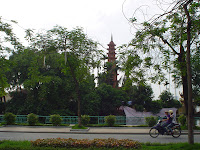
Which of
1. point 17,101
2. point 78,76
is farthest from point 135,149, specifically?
point 17,101

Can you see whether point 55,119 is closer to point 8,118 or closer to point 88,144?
point 8,118

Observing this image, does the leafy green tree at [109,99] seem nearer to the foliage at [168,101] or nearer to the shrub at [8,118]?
the foliage at [168,101]

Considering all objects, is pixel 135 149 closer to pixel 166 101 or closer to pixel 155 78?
pixel 155 78

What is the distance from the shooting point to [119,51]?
31.4 feet

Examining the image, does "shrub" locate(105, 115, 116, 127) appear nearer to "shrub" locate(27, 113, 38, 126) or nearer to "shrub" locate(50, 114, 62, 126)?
"shrub" locate(50, 114, 62, 126)

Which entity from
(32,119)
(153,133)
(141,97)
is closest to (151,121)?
(153,133)

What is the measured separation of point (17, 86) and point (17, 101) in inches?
103

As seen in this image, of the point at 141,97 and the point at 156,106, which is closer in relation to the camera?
the point at 156,106

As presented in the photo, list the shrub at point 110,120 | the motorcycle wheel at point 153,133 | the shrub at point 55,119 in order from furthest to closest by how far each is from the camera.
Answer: the shrub at point 55,119, the shrub at point 110,120, the motorcycle wheel at point 153,133

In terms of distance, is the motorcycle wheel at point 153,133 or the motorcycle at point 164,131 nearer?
the motorcycle at point 164,131

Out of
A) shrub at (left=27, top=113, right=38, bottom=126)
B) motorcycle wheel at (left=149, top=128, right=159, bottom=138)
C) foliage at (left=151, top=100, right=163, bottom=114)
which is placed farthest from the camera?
foliage at (left=151, top=100, right=163, bottom=114)

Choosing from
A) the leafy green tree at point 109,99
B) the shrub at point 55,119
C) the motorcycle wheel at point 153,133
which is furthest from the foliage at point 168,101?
the motorcycle wheel at point 153,133

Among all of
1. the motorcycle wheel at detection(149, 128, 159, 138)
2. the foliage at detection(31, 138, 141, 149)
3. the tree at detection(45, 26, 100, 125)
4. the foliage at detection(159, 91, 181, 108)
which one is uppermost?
the tree at detection(45, 26, 100, 125)

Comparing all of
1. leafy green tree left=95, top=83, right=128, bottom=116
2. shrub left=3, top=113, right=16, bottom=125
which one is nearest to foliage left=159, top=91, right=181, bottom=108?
leafy green tree left=95, top=83, right=128, bottom=116
